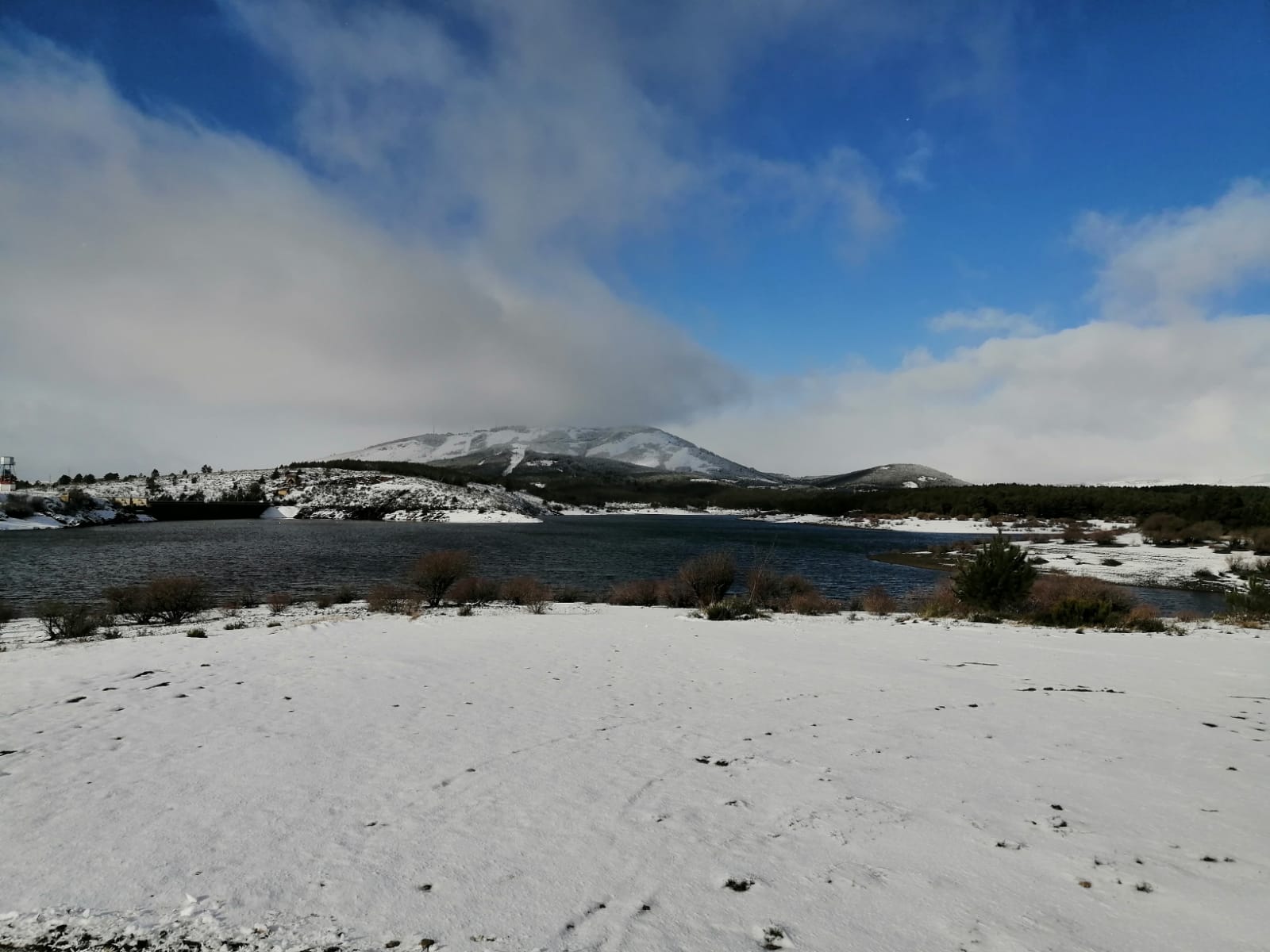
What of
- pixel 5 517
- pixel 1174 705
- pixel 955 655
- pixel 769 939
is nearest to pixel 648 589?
pixel 955 655

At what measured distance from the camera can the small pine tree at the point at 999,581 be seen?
70.0ft

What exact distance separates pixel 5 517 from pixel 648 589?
94.2 m

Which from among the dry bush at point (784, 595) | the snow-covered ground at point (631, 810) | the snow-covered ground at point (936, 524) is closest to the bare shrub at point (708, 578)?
the dry bush at point (784, 595)

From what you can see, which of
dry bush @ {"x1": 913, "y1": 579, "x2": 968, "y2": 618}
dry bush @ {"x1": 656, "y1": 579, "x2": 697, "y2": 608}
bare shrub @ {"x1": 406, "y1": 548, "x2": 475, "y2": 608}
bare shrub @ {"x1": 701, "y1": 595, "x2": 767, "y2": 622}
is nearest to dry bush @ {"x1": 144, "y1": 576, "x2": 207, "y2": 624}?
bare shrub @ {"x1": 406, "y1": 548, "x2": 475, "y2": 608}

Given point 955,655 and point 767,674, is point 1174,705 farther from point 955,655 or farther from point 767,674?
point 767,674

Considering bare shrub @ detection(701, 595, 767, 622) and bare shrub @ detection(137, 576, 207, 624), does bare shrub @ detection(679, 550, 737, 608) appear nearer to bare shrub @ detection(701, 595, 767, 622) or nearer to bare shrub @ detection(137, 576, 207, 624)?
bare shrub @ detection(701, 595, 767, 622)

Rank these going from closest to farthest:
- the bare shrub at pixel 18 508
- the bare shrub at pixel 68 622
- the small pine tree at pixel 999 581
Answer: the bare shrub at pixel 68 622 → the small pine tree at pixel 999 581 → the bare shrub at pixel 18 508

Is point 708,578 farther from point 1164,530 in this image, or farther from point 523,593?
point 1164,530

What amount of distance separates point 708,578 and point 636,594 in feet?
10.7

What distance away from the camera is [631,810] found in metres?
5.14

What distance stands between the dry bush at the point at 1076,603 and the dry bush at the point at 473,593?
19.5 metres

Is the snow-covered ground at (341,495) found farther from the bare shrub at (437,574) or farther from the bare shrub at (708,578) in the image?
the bare shrub at (708,578)

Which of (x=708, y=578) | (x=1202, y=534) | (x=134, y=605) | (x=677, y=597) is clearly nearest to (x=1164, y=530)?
(x=1202, y=534)

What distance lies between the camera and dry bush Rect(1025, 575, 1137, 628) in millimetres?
18500
